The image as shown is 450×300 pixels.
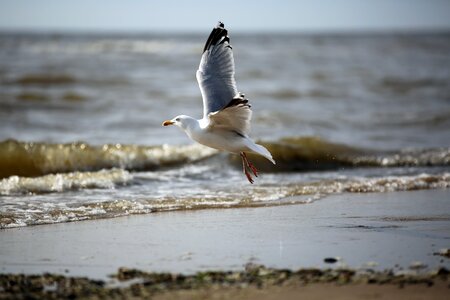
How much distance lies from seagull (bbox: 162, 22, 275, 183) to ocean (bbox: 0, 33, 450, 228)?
2.31 ft

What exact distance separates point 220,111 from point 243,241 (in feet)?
4.33

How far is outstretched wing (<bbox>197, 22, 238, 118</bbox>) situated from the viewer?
7566 millimetres

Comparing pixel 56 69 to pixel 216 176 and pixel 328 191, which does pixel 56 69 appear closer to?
pixel 216 176

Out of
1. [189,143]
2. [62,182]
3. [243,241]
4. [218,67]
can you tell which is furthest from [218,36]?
[189,143]

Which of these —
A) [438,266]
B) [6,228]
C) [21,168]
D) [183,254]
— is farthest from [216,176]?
[438,266]

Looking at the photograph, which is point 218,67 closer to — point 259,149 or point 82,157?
point 259,149

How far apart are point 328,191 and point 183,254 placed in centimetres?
348

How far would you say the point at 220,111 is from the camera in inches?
250

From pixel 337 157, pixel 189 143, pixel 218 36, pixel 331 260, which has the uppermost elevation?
pixel 218 36

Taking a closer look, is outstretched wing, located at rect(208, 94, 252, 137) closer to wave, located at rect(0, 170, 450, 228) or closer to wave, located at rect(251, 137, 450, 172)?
wave, located at rect(0, 170, 450, 228)

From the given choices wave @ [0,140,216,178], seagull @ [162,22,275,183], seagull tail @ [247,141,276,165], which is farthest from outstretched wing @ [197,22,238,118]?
wave @ [0,140,216,178]

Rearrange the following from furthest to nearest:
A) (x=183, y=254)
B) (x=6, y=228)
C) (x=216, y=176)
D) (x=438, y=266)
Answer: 1. (x=216, y=176)
2. (x=6, y=228)
3. (x=183, y=254)
4. (x=438, y=266)

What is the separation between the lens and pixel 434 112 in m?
15.9

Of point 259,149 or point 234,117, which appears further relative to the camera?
point 259,149
